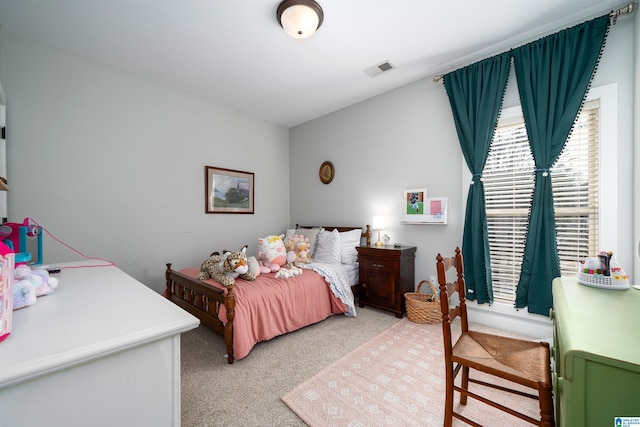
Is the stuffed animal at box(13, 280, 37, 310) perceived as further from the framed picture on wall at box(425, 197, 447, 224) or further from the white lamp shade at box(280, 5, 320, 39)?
the framed picture on wall at box(425, 197, 447, 224)

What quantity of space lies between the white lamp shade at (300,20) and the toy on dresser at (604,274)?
95.7 inches

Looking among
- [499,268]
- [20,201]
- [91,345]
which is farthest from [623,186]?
[20,201]

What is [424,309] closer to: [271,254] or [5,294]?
[271,254]

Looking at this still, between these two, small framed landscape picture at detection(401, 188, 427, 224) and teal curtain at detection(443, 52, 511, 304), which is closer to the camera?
teal curtain at detection(443, 52, 511, 304)

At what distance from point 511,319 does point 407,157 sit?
207cm

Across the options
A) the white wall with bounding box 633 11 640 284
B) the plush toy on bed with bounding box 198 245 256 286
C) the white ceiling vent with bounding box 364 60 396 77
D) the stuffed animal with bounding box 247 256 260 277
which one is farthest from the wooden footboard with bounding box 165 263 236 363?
the white wall with bounding box 633 11 640 284

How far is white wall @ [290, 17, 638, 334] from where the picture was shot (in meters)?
2.10

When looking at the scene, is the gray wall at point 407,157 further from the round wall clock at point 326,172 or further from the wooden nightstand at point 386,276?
the wooden nightstand at point 386,276

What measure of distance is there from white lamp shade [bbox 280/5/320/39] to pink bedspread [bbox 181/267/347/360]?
2231 millimetres

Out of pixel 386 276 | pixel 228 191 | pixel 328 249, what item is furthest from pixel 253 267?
pixel 228 191

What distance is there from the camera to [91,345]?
676 mm

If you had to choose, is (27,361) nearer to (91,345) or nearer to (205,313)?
(91,345)

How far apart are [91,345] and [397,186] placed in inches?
130

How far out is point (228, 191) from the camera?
4059 mm
